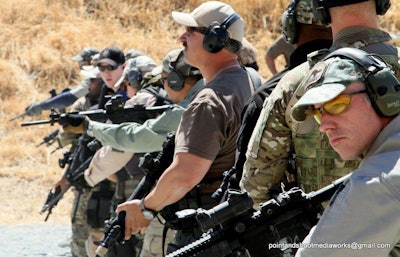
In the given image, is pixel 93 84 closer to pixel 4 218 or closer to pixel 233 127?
pixel 4 218

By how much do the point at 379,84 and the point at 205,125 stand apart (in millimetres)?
1984

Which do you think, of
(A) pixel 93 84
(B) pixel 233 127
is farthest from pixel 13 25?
(B) pixel 233 127

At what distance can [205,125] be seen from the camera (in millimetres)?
4840

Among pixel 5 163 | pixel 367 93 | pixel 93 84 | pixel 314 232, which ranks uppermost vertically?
pixel 367 93

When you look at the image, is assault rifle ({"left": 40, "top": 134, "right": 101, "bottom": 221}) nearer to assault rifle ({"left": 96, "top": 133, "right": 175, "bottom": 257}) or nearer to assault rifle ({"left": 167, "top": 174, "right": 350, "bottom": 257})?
assault rifle ({"left": 96, "top": 133, "right": 175, "bottom": 257})

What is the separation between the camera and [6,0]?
19828 millimetres

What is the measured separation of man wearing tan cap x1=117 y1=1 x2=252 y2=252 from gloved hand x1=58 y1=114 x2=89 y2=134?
78.0 inches

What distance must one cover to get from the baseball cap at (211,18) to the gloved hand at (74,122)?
2125 millimetres

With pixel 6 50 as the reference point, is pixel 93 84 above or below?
above

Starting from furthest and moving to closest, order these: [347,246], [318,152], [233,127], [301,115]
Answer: [233,127], [318,152], [301,115], [347,246]

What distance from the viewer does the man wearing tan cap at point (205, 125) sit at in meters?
4.84

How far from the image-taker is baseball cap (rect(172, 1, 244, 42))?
5.19 meters

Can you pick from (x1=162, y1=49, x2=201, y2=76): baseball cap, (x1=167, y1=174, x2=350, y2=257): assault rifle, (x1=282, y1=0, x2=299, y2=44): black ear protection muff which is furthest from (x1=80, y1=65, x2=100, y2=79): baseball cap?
(x1=167, y1=174, x2=350, y2=257): assault rifle

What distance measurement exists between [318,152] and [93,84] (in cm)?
618
